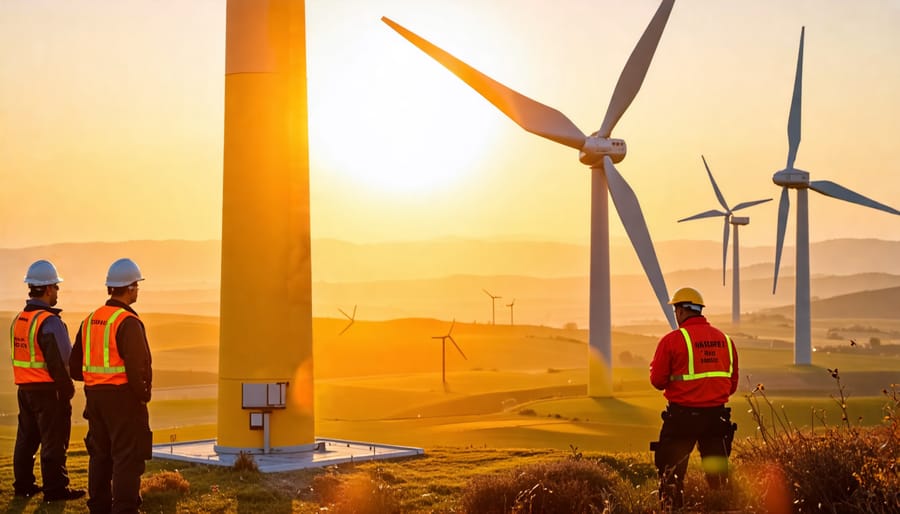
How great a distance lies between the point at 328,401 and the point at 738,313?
64.8 m

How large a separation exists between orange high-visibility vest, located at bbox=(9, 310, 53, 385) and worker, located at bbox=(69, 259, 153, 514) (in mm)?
2603

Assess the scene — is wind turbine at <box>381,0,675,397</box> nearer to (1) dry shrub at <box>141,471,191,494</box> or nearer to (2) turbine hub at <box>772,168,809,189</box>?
(1) dry shrub at <box>141,471,191,494</box>

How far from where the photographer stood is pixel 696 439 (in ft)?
51.4

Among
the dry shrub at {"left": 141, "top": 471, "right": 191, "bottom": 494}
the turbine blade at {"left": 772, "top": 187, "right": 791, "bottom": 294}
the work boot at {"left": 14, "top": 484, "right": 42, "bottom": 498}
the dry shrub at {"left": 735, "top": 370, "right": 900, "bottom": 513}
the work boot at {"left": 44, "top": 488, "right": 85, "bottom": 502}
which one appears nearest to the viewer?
the dry shrub at {"left": 735, "top": 370, "right": 900, "bottom": 513}

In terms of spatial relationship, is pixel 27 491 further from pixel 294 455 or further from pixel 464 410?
pixel 464 410

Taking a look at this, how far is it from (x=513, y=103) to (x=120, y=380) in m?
35.0

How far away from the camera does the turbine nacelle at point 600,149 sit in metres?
57.2

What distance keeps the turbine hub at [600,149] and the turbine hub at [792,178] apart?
108 ft

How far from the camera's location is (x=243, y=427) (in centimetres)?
2336

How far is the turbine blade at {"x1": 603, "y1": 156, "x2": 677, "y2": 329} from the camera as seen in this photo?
46.9 meters

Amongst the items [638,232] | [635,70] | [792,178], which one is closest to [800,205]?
[792,178]

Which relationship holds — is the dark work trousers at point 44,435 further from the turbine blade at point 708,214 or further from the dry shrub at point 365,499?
the turbine blade at point 708,214

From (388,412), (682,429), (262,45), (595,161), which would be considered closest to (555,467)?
(682,429)

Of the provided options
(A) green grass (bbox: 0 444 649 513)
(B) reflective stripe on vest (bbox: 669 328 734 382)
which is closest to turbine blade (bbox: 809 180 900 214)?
(A) green grass (bbox: 0 444 649 513)
